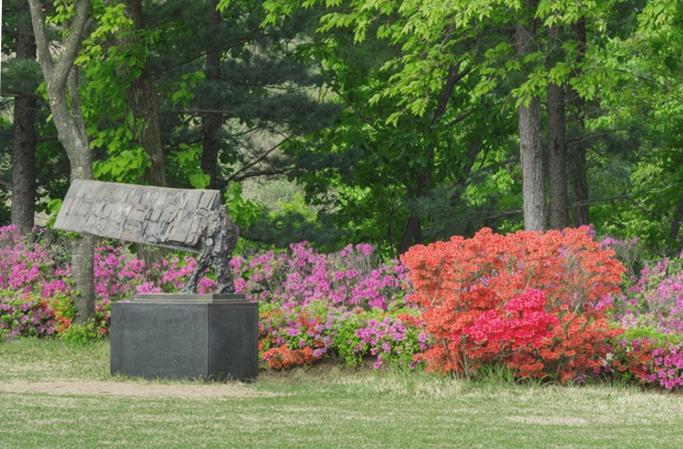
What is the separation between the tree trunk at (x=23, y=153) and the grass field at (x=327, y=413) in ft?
27.6

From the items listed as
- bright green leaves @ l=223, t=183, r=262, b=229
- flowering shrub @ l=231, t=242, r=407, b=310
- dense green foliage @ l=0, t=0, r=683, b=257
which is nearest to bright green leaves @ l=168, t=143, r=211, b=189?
dense green foliage @ l=0, t=0, r=683, b=257

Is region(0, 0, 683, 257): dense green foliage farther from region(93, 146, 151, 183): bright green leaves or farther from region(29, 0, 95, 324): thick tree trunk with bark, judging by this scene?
region(29, 0, 95, 324): thick tree trunk with bark

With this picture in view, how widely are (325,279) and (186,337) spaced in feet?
11.3

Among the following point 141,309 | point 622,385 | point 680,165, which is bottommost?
point 622,385

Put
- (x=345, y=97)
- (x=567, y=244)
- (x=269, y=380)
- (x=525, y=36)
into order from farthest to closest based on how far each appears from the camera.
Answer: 1. (x=345, y=97)
2. (x=525, y=36)
3. (x=269, y=380)
4. (x=567, y=244)

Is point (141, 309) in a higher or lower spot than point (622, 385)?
higher

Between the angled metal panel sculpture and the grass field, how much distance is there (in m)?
1.45

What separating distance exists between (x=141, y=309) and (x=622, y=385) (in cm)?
504

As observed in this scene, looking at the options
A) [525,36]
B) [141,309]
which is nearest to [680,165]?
[525,36]

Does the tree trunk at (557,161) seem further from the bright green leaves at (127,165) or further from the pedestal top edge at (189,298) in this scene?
the bright green leaves at (127,165)

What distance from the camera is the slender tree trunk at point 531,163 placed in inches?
440

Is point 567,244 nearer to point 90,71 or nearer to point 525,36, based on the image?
point 525,36

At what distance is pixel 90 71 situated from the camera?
40.4ft

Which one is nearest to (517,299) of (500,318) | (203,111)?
(500,318)
